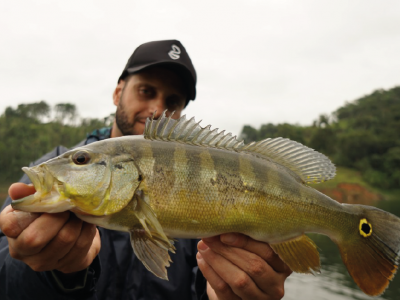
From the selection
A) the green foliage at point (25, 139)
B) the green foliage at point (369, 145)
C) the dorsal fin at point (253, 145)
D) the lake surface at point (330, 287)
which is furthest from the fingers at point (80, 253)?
the green foliage at point (369, 145)

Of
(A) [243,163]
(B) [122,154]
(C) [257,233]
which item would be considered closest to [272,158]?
(A) [243,163]

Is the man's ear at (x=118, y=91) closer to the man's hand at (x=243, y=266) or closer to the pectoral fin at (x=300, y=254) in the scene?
the man's hand at (x=243, y=266)

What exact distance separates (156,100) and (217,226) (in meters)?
2.56

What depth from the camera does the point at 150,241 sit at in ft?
6.88

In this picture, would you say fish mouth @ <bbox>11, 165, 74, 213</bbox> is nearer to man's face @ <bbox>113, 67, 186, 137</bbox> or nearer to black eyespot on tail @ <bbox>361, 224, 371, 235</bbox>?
black eyespot on tail @ <bbox>361, 224, 371, 235</bbox>

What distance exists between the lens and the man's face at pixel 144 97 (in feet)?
14.0

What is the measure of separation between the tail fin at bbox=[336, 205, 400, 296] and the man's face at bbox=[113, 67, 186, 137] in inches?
109

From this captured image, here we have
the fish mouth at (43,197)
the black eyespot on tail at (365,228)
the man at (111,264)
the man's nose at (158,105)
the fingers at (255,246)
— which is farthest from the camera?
the man's nose at (158,105)

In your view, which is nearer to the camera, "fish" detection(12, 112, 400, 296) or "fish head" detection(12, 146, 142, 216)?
"fish head" detection(12, 146, 142, 216)

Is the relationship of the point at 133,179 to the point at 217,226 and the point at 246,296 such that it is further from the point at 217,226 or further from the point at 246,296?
the point at 246,296

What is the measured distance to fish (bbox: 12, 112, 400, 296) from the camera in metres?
1.97

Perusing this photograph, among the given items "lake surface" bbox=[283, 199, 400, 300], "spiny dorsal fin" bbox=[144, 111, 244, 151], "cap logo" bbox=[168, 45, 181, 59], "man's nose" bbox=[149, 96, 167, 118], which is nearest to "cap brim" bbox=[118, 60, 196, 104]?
"cap logo" bbox=[168, 45, 181, 59]

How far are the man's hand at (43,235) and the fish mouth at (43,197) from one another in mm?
75

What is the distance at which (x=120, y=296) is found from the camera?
3.36 metres
